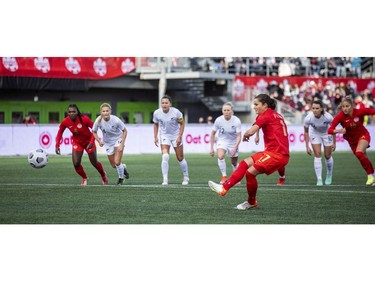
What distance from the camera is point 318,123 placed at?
1450 centimetres

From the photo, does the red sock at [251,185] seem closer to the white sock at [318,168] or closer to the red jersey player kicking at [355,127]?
the red jersey player kicking at [355,127]

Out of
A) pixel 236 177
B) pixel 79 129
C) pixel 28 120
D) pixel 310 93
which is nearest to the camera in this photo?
pixel 236 177

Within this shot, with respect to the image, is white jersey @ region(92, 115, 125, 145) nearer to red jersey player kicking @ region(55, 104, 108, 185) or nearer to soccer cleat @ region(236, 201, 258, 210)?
red jersey player kicking @ region(55, 104, 108, 185)

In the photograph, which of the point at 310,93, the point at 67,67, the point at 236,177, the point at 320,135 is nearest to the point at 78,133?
the point at 320,135

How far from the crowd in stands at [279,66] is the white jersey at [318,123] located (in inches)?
755

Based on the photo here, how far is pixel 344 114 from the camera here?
13703 millimetres

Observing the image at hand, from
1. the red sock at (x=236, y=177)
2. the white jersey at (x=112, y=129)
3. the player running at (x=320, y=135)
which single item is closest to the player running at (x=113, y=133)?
the white jersey at (x=112, y=129)

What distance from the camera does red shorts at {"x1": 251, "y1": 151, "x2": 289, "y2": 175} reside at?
381 inches

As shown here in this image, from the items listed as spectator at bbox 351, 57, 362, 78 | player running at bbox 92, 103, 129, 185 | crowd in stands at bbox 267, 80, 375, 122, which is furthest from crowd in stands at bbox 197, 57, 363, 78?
player running at bbox 92, 103, 129, 185

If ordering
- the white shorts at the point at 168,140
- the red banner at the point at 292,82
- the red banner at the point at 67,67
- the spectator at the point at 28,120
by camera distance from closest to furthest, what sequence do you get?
1. the white shorts at the point at 168,140
2. the spectator at the point at 28,120
3. the red banner at the point at 67,67
4. the red banner at the point at 292,82

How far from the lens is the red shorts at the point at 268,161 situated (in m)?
9.67

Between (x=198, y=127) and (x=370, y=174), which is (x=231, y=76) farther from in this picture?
(x=370, y=174)

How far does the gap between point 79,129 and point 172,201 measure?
10.3 ft

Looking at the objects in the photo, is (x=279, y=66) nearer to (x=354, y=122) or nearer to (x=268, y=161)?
(x=354, y=122)
